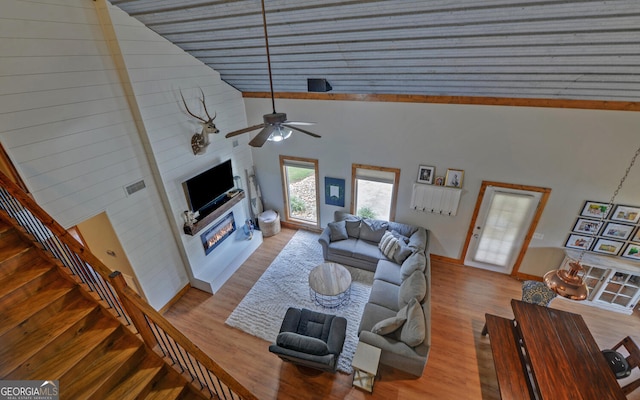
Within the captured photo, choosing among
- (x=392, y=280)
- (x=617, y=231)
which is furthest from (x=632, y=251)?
(x=392, y=280)

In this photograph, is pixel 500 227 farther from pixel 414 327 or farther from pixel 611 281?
pixel 414 327

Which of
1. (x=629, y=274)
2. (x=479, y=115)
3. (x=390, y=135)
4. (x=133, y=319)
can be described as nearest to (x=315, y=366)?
(x=133, y=319)

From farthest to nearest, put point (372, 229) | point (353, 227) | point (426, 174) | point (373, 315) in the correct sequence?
point (353, 227)
point (372, 229)
point (426, 174)
point (373, 315)

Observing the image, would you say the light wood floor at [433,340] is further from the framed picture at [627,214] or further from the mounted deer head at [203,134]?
the mounted deer head at [203,134]

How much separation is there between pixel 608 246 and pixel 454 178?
2.71 meters

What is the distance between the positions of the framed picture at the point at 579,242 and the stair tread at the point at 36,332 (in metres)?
7.03

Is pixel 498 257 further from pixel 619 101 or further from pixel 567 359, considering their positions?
pixel 619 101

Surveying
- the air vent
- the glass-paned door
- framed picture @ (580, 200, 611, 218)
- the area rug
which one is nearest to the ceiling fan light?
the air vent

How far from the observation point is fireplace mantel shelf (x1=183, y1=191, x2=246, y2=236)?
491cm

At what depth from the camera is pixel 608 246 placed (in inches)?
183

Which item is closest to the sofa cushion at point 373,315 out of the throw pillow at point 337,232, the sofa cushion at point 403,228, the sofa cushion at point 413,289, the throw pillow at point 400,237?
the sofa cushion at point 413,289

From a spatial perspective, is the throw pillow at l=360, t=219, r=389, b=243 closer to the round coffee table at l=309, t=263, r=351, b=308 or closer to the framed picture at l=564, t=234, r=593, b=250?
the round coffee table at l=309, t=263, r=351, b=308

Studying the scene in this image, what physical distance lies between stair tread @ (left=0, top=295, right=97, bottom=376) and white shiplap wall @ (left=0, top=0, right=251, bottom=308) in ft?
4.54

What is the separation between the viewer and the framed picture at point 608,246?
458 centimetres
